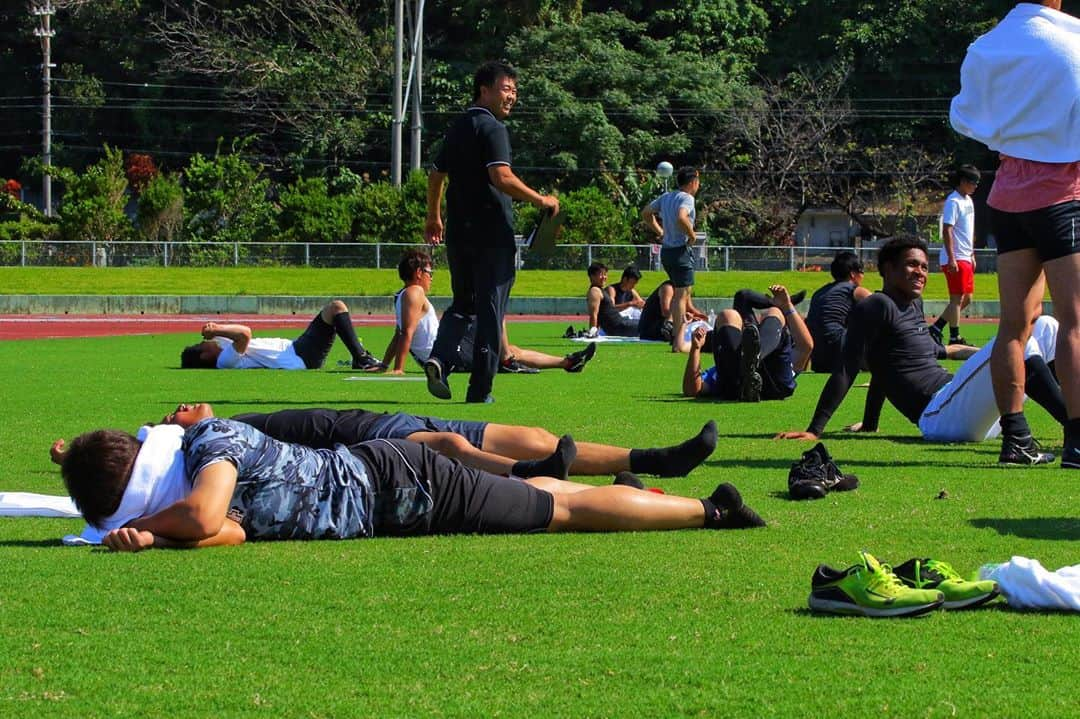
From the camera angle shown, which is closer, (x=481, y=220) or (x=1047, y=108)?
(x=1047, y=108)

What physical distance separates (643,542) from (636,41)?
56811 millimetres

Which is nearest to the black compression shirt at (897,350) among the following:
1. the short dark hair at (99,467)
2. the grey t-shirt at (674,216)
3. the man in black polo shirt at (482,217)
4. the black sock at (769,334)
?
the black sock at (769,334)

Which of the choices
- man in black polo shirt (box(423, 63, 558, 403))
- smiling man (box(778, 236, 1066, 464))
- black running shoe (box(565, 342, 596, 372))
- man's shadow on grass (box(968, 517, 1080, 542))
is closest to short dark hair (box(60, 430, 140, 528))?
man's shadow on grass (box(968, 517, 1080, 542))

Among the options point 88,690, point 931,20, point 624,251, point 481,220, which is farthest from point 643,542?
point 931,20

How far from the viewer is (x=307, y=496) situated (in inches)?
239

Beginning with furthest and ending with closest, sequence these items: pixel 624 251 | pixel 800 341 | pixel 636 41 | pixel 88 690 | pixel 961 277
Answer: pixel 636 41, pixel 624 251, pixel 961 277, pixel 800 341, pixel 88 690

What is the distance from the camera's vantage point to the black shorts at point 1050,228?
26.2 feet

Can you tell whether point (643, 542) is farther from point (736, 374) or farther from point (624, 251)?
point (624, 251)

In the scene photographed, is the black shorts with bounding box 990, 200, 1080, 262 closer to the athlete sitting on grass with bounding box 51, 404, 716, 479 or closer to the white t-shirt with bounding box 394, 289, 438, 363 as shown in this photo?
the athlete sitting on grass with bounding box 51, 404, 716, 479

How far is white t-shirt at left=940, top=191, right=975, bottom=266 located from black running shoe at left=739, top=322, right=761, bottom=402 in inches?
271

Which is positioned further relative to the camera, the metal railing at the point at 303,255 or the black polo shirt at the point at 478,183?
the metal railing at the point at 303,255

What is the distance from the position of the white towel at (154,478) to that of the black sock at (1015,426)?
4465 mm

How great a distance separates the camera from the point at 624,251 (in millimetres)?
43656

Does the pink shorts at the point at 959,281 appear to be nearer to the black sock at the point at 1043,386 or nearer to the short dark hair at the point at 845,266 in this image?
the short dark hair at the point at 845,266
